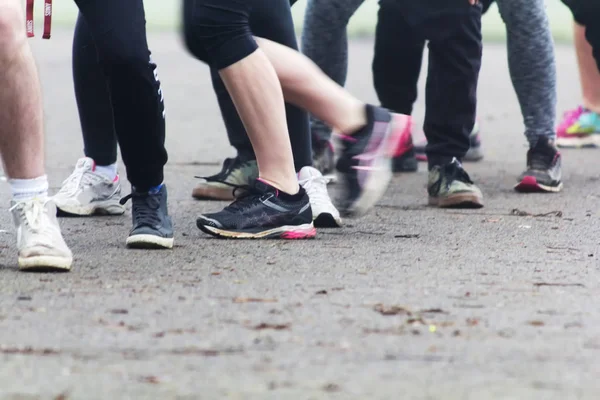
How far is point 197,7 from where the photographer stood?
3.58 metres

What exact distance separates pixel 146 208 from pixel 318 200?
0.65 metres

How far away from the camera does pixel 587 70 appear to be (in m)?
6.33

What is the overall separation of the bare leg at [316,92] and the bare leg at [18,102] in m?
0.78

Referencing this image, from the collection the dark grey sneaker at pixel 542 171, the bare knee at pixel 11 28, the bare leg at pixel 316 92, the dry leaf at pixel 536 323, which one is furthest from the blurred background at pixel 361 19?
the dry leaf at pixel 536 323

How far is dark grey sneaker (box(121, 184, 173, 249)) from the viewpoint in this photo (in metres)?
3.52

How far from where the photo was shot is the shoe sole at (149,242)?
3.52 meters

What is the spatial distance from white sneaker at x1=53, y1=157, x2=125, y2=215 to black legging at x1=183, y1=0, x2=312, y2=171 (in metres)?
0.68

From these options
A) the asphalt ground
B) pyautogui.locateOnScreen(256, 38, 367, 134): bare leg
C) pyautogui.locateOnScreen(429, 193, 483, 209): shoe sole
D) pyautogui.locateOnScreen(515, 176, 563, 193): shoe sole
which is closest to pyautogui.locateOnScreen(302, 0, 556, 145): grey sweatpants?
pyautogui.locateOnScreen(515, 176, 563, 193): shoe sole

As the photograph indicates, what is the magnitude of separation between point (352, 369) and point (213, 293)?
0.72 m

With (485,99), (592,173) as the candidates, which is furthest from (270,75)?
(485,99)

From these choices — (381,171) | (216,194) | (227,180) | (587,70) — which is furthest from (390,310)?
(587,70)

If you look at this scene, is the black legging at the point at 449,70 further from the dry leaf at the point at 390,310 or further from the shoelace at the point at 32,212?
the dry leaf at the point at 390,310

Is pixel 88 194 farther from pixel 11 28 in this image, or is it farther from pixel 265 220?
pixel 11 28

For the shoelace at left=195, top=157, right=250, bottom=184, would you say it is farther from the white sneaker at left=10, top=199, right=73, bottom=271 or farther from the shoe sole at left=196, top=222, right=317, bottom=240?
the white sneaker at left=10, top=199, right=73, bottom=271
